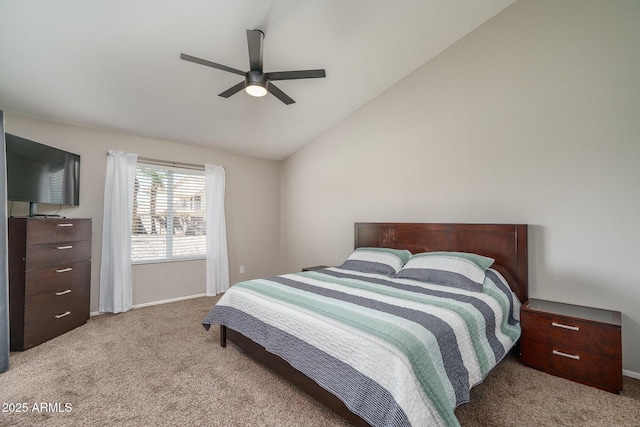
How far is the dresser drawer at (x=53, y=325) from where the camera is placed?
2480 millimetres

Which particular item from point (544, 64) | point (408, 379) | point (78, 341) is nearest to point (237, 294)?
point (408, 379)

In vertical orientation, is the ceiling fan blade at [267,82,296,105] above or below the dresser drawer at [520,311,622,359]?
above

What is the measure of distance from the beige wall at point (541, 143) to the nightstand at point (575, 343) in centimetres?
37

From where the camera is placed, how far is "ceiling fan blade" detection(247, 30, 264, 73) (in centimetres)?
192

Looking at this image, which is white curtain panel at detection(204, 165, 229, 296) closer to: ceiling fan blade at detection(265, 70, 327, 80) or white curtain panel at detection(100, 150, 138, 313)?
white curtain panel at detection(100, 150, 138, 313)

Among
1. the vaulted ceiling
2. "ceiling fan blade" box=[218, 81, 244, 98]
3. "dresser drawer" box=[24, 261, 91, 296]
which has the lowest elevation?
"dresser drawer" box=[24, 261, 91, 296]

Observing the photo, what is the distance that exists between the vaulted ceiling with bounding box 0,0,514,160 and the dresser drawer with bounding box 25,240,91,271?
145cm

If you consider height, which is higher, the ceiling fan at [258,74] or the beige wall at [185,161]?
the ceiling fan at [258,74]

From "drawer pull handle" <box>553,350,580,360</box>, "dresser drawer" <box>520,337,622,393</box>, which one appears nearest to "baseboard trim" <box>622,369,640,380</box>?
"dresser drawer" <box>520,337,622,393</box>

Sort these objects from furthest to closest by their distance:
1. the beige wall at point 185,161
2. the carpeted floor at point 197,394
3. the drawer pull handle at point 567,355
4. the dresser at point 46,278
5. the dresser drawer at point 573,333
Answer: the beige wall at point 185,161 < the dresser at point 46,278 < the drawer pull handle at point 567,355 < the dresser drawer at point 573,333 < the carpeted floor at point 197,394

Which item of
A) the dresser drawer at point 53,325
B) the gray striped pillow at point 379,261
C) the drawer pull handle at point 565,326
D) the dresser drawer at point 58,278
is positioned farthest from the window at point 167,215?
the drawer pull handle at point 565,326

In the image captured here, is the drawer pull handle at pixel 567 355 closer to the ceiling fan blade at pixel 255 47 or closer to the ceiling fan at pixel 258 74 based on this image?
the ceiling fan at pixel 258 74

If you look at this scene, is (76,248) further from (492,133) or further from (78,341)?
(492,133)

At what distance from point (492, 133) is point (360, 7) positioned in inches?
69.4
